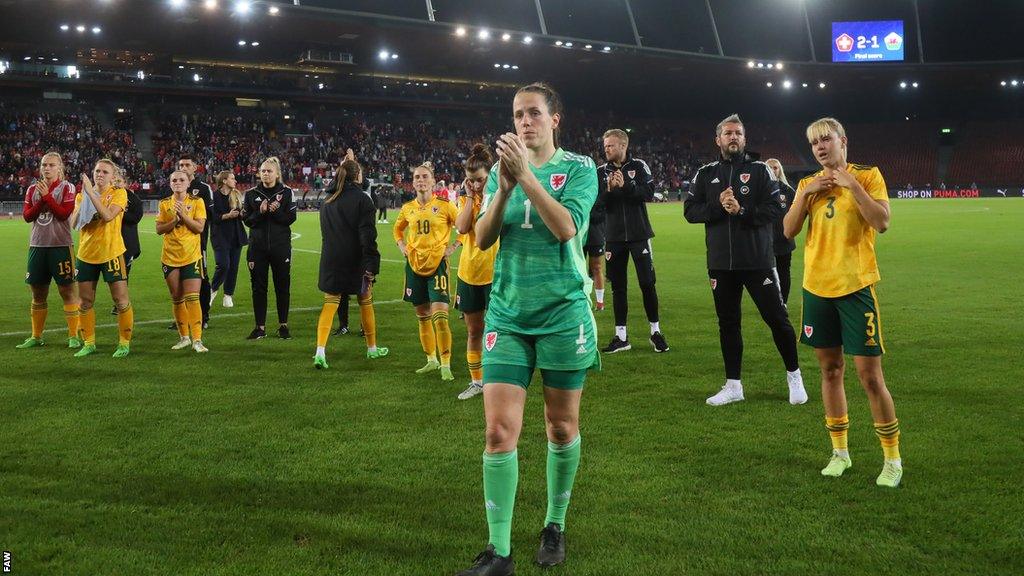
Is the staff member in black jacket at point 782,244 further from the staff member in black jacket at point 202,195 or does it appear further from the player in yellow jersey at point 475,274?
the staff member in black jacket at point 202,195

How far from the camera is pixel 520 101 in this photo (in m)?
3.56

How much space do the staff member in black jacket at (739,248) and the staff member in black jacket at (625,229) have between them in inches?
78.6

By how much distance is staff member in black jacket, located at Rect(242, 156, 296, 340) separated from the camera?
30.3 feet

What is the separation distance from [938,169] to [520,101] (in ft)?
230

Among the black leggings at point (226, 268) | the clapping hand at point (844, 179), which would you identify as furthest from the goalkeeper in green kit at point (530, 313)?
the black leggings at point (226, 268)

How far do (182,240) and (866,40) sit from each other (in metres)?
53.6

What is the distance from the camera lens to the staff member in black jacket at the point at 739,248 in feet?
20.9

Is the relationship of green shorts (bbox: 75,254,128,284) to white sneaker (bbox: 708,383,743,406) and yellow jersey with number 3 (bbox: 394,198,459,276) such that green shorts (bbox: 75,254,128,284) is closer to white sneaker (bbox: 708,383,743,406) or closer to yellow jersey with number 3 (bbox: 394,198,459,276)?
yellow jersey with number 3 (bbox: 394,198,459,276)

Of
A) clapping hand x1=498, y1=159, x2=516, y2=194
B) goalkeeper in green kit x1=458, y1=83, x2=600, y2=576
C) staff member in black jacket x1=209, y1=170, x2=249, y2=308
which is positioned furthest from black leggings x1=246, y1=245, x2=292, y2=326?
clapping hand x1=498, y1=159, x2=516, y2=194

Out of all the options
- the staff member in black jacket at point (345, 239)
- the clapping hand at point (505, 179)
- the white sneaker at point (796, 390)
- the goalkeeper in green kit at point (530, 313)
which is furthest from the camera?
the staff member in black jacket at point (345, 239)

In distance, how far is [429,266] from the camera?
773 centimetres

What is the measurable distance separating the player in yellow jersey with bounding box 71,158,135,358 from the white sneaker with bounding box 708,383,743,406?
5873 mm

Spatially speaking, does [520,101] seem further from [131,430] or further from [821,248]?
[131,430]

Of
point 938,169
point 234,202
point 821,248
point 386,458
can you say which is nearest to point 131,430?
point 386,458
